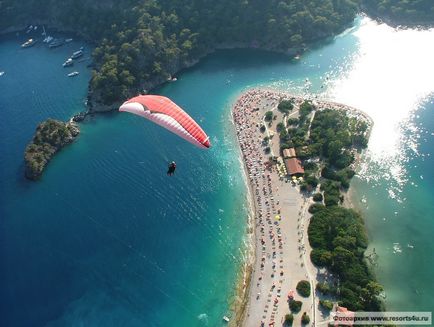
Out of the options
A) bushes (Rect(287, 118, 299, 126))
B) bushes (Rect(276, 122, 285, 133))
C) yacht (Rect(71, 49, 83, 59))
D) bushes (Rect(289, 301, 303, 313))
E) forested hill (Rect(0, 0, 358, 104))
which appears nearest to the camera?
bushes (Rect(289, 301, 303, 313))

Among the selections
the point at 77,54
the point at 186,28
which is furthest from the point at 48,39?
the point at 186,28

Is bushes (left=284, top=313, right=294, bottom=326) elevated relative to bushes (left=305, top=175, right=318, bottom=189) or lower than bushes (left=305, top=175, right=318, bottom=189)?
lower

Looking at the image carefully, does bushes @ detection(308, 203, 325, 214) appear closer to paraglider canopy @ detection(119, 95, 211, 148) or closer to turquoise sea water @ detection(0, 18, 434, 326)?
turquoise sea water @ detection(0, 18, 434, 326)

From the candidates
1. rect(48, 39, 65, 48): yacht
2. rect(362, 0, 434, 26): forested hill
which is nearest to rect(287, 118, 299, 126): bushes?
rect(362, 0, 434, 26): forested hill

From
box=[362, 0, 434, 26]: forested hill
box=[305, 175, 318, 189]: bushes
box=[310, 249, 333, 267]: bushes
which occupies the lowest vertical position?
box=[310, 249, 333, 267]: bushes

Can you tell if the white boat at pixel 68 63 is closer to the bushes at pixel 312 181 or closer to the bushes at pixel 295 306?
the bushes at pixel 312 181

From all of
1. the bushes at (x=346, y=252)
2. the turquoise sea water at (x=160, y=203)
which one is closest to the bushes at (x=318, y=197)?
the bushes at (x=346, y=252)
